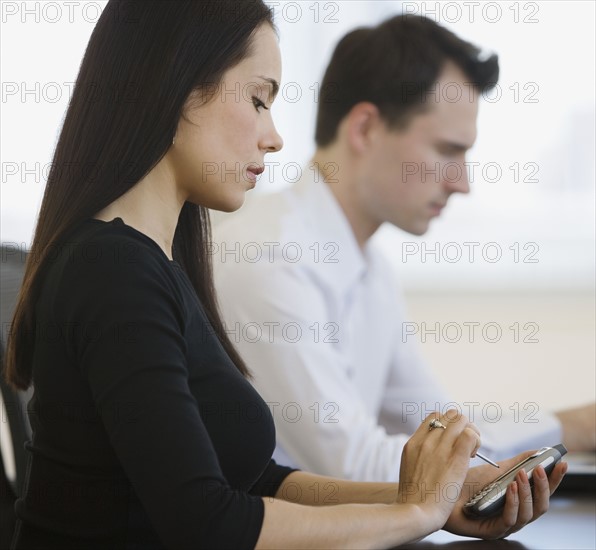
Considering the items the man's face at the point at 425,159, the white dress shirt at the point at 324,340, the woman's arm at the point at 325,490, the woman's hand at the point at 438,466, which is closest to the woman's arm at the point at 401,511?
the woman's hand at the point at 438,466

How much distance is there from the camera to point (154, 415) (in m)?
0.66

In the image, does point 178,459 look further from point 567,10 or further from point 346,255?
point 567,10

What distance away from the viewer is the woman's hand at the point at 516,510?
0.83 metres

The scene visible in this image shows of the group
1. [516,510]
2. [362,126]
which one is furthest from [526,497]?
[362,126]

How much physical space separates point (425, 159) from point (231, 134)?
3.00ft

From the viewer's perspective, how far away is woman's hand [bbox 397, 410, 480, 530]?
76cm

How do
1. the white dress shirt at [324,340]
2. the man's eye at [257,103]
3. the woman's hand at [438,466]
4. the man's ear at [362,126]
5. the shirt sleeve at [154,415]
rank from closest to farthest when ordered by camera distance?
the shirt sleeve at [154,415]
the woman's hand at [438,466]
the man's eye at [257,103]
the white dress shirt at [324,340]
the man's ear at [362,126]

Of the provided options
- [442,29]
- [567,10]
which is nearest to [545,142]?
[567,10]

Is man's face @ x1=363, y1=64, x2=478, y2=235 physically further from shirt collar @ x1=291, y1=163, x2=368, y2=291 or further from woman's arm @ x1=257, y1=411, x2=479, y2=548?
woman's arm @ x1=257, y1=411, x2=479, y2=548

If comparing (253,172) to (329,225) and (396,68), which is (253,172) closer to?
(329,225)

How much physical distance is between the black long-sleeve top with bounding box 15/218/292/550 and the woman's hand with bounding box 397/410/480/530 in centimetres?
14

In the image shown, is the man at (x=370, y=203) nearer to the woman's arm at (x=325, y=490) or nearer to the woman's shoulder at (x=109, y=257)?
the woman's arm at (x=325, y=490)

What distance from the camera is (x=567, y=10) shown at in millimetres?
Result: 3248

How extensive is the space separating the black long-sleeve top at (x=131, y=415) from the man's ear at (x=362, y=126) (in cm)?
95
